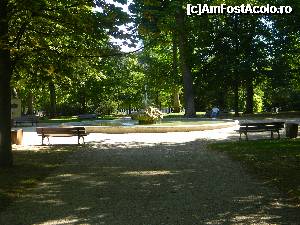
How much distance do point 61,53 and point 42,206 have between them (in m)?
6.19

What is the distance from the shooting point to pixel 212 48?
135 ft

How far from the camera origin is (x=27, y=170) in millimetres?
11789

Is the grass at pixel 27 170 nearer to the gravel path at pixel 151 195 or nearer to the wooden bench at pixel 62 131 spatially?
the gravel path at pixel 151 195

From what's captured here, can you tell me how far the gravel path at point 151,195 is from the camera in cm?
710

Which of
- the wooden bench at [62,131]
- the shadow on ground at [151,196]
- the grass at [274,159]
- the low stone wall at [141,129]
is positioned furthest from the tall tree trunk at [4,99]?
the low stone wall at [141,129]

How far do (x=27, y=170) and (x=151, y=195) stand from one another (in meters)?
4.32

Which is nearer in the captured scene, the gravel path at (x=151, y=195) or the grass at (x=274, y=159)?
the gravel path at (x=151, y=195)

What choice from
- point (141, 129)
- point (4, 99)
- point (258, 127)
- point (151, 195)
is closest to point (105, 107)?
point (141, 129)

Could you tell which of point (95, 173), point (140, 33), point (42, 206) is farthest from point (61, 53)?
point (42, 206)

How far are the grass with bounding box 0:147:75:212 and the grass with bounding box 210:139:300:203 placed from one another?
5039mm

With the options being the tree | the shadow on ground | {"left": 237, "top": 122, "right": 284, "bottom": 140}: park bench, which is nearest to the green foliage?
{"left": 237, "top": 122, "right": 284, "bottom": 140}: park bench

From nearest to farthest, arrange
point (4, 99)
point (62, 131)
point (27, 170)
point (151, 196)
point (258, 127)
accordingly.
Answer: point (151, 196) < point (27, 170) < point (4, 99) < point (62, 131) < point (258, 127)

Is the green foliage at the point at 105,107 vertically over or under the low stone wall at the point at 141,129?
over

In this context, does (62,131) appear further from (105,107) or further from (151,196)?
(105,107)
